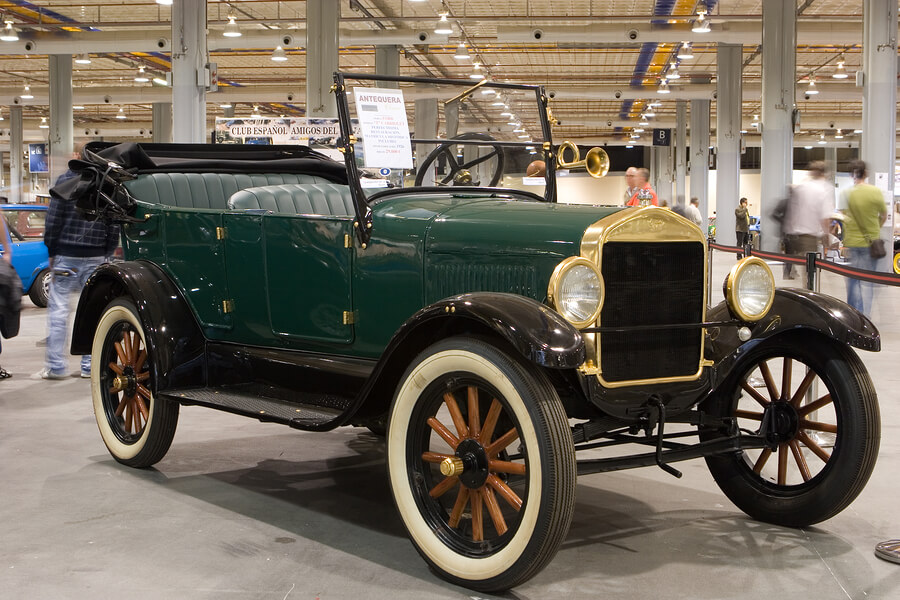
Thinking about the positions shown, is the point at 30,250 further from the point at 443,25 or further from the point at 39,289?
the point at 443,25

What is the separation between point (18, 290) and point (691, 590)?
14.1 ft

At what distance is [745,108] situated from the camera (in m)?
35.8

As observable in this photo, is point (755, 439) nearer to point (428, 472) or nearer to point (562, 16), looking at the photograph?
point (428, 472)

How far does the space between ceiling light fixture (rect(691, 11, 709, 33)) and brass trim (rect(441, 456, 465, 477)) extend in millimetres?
16458

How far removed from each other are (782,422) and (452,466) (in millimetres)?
1451

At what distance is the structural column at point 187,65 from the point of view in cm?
1283

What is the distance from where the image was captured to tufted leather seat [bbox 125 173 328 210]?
4.96 m

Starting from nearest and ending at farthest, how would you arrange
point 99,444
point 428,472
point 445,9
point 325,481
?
point 428,472, point 325,481, point 99,444, point 445,9

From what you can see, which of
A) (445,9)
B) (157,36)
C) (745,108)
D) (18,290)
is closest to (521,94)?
(18,290)

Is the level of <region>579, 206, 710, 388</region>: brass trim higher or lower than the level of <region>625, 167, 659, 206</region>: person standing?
lower

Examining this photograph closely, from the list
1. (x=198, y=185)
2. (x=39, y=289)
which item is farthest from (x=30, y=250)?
(x=198, y=185)

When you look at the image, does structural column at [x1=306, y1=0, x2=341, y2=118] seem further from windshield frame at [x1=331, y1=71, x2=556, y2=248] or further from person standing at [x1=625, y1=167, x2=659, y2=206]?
windshield frame at [x1=331, y1=71, x2=556, y2=248]

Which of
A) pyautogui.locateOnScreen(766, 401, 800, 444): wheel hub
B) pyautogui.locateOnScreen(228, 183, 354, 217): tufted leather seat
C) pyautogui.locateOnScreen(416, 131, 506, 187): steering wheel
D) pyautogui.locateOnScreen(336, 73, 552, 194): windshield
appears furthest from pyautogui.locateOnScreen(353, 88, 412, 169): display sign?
pyautogui.locateOnScreen(766, 401, 800, 444): wheel hub

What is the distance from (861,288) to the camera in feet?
28.6
